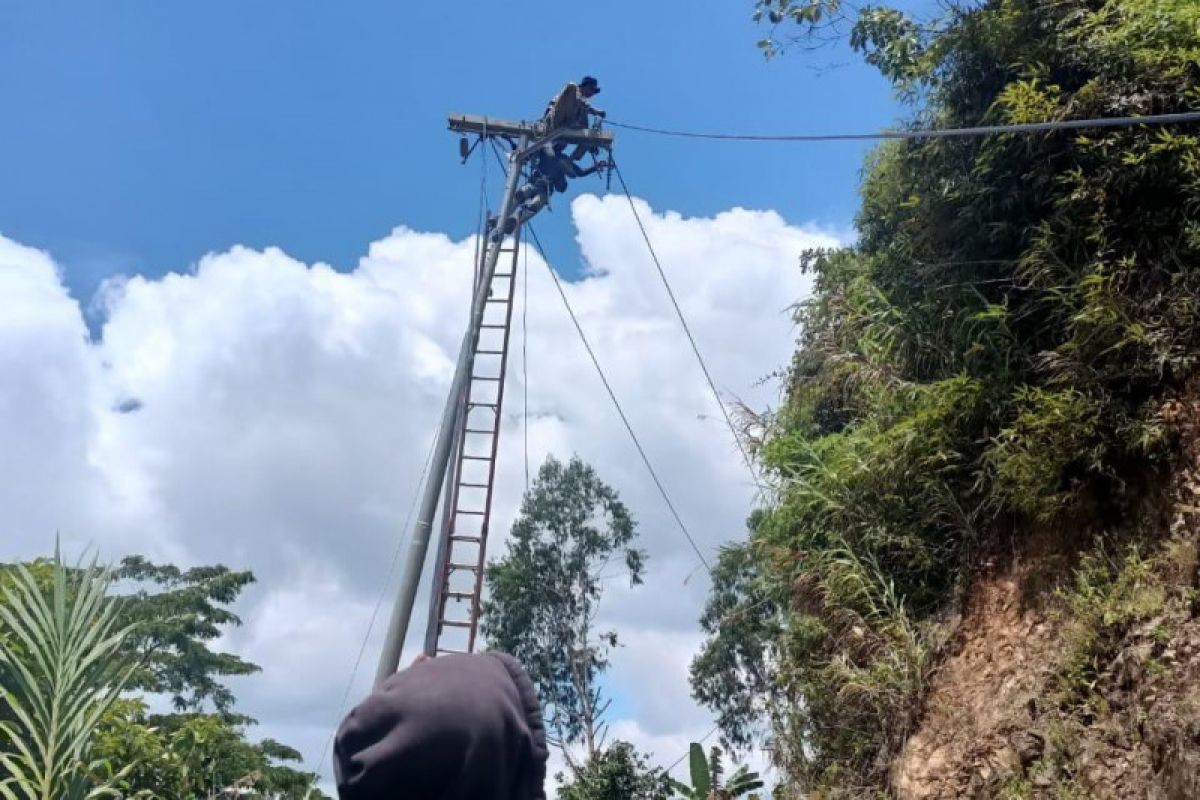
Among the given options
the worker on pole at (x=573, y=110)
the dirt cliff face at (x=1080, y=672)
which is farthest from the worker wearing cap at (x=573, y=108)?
the dirt cliff face at (x=1080, y=672)

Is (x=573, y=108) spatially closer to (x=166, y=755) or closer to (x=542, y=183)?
(x=542, y=183)

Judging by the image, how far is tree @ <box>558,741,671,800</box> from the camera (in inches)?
588

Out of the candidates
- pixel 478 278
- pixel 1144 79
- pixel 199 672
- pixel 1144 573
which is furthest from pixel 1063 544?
pixel 199 672

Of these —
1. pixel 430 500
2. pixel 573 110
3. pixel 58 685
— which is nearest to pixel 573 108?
pixel 573 110

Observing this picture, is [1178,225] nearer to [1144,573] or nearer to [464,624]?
[1144,573]

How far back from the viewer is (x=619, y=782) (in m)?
15.0

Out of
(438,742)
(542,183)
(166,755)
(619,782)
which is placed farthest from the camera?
(619,782)

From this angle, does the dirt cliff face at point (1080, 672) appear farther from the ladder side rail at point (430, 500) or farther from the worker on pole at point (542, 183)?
the worker on pole at point (542, 183)

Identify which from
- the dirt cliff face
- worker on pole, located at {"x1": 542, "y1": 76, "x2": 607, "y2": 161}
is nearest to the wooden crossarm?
worker on pole, located at {"x1": 542, "y1": 76, "x2": 607, "y2": 161}

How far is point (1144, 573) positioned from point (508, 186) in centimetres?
625

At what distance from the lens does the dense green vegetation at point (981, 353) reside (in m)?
5.63

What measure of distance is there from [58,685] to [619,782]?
41.6ft

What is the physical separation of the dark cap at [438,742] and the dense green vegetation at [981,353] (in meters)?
5.00

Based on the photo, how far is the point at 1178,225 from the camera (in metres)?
5.75
